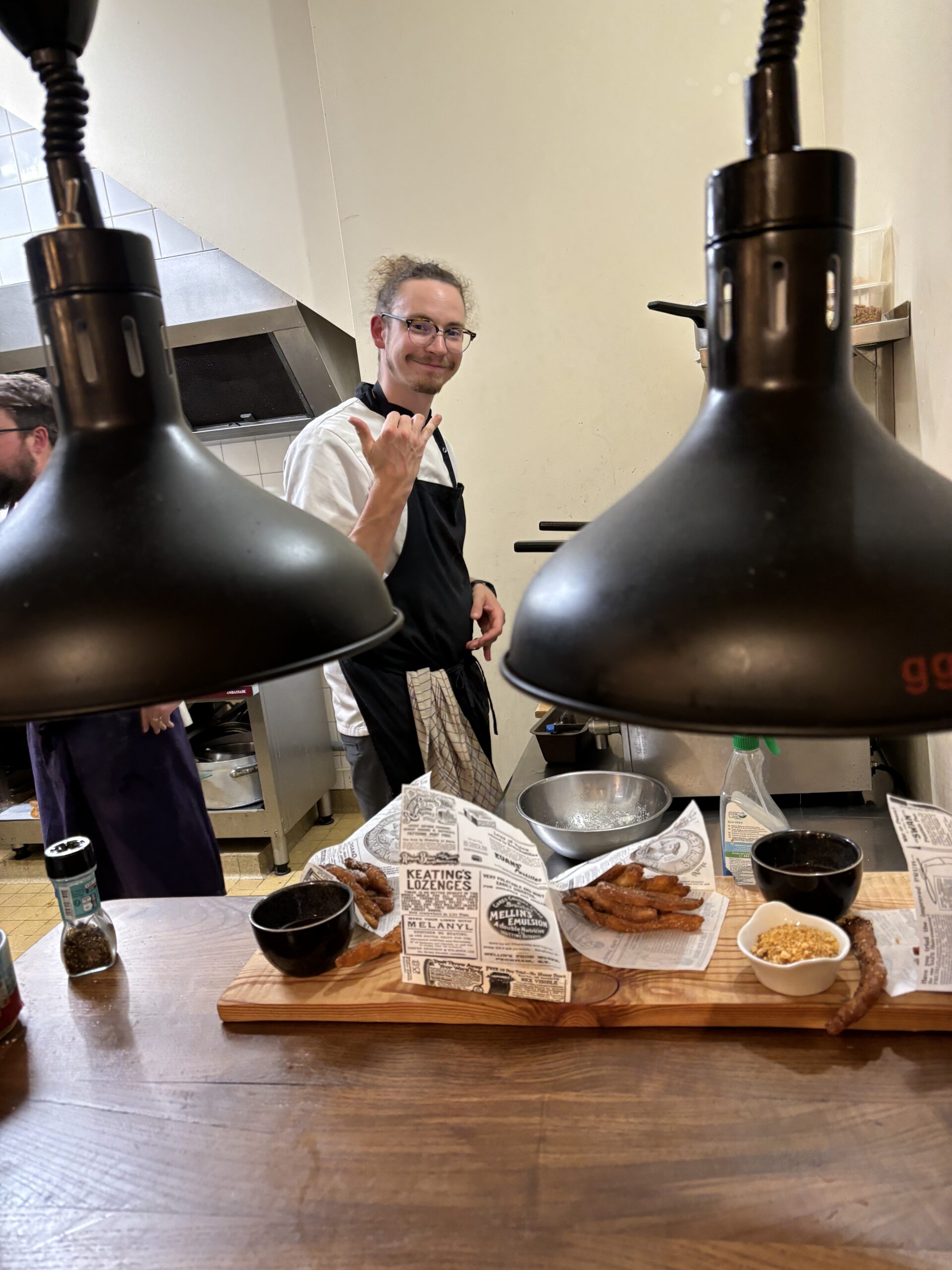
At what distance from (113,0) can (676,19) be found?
194 cm

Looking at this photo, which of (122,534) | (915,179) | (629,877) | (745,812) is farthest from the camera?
(915,179)

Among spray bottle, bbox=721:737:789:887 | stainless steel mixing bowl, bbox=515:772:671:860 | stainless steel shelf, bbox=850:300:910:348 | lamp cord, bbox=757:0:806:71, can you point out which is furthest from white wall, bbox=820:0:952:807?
lamp cord, bbox=757:0:806:71

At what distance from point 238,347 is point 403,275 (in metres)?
1.32

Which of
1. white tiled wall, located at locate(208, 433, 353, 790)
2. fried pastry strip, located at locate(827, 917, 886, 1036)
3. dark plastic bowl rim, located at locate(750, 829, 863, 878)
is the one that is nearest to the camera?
fried pastry strip, located at locate(827, 917, 886, 1036)

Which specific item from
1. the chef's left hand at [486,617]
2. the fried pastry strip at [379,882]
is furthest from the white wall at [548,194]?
the fried pastry strip at [379,882]

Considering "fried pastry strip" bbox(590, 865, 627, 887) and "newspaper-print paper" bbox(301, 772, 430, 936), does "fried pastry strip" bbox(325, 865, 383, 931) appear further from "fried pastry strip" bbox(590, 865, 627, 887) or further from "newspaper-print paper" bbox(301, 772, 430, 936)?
"fried pastry strip" bbox(590, 865, 627, 887)

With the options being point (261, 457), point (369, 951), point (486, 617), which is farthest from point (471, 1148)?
point (261, 457)

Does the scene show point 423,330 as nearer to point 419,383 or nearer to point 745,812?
point 419,383

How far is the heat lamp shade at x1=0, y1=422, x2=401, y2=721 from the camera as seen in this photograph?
0.40 m

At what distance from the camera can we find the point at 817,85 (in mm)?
2453

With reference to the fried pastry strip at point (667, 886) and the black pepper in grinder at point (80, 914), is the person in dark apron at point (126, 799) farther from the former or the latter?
the fried pastry strip at point (667, 886)

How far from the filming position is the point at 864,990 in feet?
3.06

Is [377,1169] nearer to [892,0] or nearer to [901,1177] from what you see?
[901,1177]

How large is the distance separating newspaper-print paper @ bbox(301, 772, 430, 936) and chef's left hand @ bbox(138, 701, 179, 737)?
2.34ft
